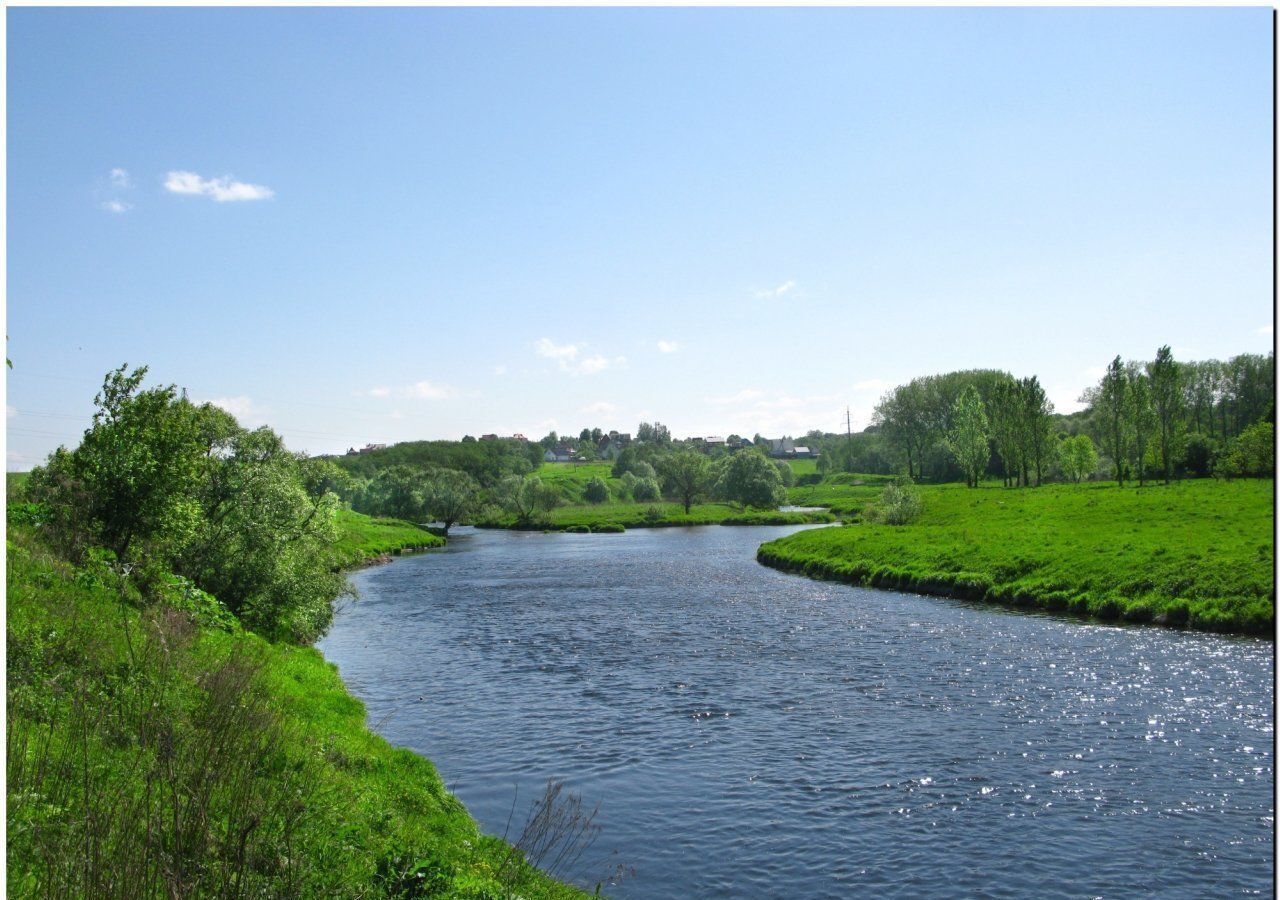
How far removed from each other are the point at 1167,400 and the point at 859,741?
80.7 meters

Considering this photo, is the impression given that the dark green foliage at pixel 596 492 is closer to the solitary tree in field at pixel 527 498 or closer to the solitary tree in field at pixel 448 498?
the solitary tree in field at pixel 527 498

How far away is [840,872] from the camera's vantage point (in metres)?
15.0

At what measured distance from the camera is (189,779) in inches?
338

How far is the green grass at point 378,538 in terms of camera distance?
80000 mm

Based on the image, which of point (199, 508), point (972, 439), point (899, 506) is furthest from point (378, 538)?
point (972, 439)

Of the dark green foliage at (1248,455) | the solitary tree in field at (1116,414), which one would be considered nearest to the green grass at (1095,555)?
Answer: the dark green foliage at (1248,455)

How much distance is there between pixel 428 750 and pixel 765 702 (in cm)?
993

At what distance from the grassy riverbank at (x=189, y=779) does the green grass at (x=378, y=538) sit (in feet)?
193

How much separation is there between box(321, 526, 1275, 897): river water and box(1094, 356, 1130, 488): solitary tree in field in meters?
61.5

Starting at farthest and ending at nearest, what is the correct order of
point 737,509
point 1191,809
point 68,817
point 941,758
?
point 737,509
point 941,758
point 1191,809
point 68,817

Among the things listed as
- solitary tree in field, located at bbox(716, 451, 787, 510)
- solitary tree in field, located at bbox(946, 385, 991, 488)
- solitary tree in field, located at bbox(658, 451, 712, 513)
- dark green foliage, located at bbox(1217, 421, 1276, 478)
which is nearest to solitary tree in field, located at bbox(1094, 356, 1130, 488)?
dark green foliage, located at bbox(1217, 421, 1276, 478)

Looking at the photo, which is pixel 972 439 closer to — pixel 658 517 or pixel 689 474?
pixel 689 474

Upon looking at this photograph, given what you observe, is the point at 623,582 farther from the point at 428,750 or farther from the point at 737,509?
the point at 737,509

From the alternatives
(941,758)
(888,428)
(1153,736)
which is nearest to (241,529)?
(941,758)
